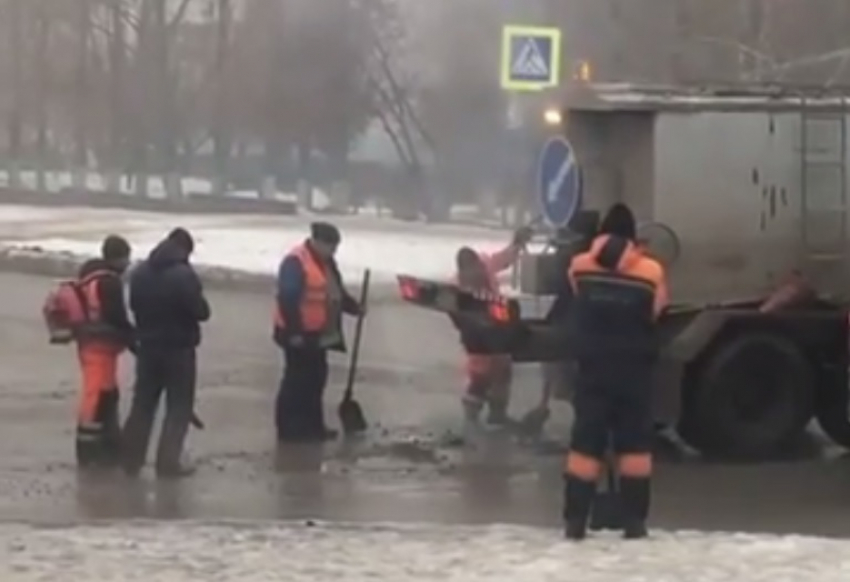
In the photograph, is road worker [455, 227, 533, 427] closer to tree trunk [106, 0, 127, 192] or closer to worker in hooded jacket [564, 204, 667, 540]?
worker in hooded jacket [564, 204, 667, 540]

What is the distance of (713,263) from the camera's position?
13.6 m

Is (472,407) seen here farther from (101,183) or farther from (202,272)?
(101,183)

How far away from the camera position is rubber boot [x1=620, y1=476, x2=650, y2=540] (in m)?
9.66

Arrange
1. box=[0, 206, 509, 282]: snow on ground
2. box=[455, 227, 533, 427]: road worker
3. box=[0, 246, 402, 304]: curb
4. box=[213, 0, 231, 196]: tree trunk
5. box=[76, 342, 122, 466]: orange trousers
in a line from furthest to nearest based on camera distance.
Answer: box=[213, 0, 231, 196]: tree trunk
box=[0, 206, 509, 282]: snow on ground
box=[0, 246, 402, 304]: curb
box=[455, 227, 533, 427]: road worker
box=[76, 342, 122, 466]: orange trousers

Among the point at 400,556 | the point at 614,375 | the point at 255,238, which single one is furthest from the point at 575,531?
the point at 255,238

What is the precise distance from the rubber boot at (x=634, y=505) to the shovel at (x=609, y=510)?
0.25m

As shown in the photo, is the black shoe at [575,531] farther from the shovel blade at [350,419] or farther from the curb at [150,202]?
the curb at [150,202]

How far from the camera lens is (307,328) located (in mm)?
14180

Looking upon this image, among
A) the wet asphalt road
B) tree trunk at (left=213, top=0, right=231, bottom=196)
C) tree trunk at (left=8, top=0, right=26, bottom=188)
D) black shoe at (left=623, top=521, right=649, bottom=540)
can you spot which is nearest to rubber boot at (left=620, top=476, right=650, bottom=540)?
black shoe at (left=623, top=521, right=649, bottom=540)

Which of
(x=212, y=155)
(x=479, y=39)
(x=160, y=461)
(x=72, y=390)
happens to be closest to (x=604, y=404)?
(x=160, y=461)

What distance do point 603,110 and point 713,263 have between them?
119cm

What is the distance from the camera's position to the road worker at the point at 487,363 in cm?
1466

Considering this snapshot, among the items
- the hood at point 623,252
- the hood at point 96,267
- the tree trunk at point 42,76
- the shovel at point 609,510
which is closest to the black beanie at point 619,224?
the hood at point 623,252

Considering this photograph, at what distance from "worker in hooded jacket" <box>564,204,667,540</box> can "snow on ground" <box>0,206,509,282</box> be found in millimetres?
17448
